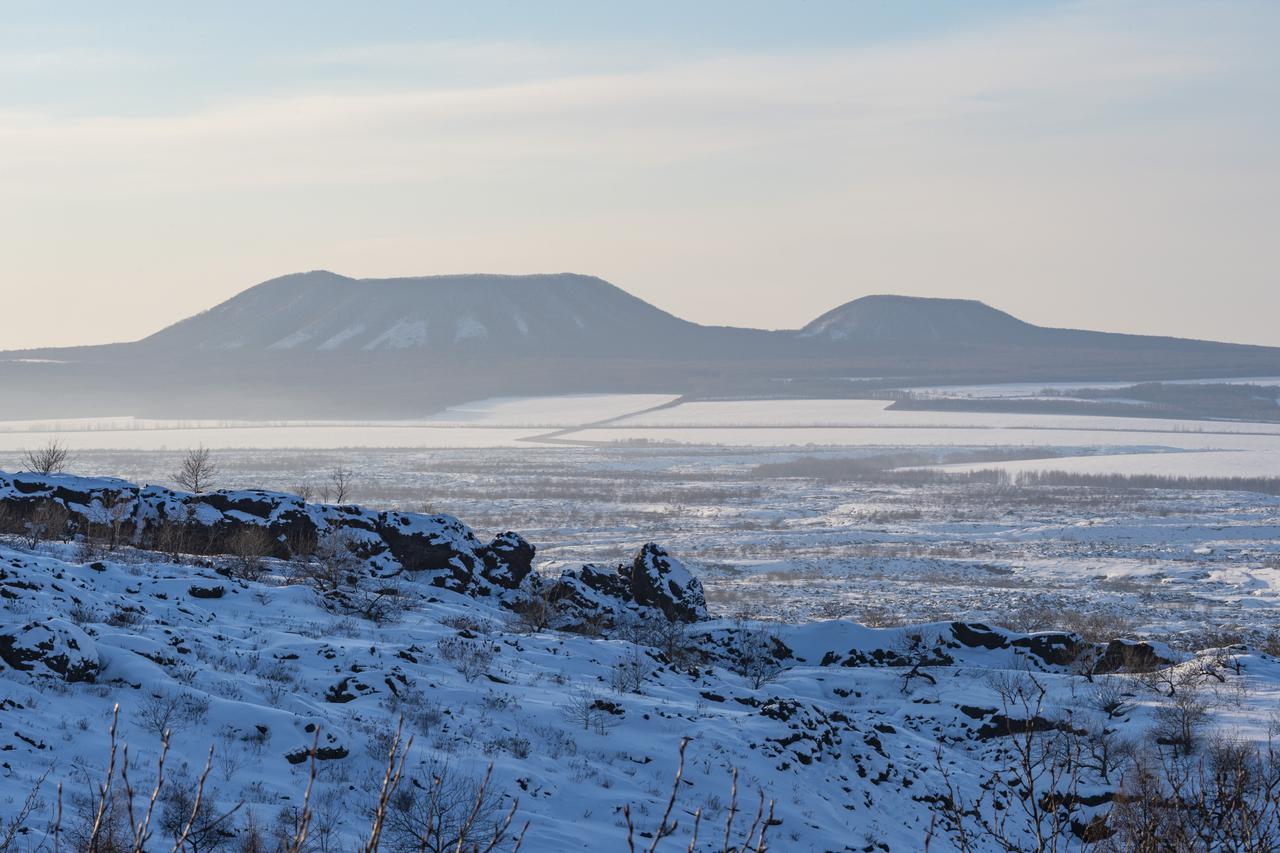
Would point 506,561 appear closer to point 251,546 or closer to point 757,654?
point 251,546

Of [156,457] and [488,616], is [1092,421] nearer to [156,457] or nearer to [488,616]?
[156,457]

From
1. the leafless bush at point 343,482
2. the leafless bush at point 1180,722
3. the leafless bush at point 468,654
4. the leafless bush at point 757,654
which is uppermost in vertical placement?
the leafless bush at point 468,654

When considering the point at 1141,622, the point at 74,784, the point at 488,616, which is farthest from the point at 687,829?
the point at 1141,622

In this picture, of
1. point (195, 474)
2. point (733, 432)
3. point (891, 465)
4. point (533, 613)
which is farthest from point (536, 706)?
point (733, 432)

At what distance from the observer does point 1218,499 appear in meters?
81.6

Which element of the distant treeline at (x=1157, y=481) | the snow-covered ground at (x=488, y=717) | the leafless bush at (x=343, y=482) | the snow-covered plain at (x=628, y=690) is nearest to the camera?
the snow-covered ground at (x=488, y=717)

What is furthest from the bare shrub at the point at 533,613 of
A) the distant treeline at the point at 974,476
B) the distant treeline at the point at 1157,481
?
the distant treeline at the point at 1157,481

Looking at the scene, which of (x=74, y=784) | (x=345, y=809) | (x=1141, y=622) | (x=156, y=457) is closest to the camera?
(x=74, y=784)

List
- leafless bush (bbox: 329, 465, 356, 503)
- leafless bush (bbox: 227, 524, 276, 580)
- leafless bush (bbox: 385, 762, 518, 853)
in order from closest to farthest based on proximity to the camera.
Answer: leafless bush (bbox: 385, 762, 518, 853), leafless bush (bbox: 227, 524, 276, 580), leafless bush (bbox: 329, 465, 356, 503)

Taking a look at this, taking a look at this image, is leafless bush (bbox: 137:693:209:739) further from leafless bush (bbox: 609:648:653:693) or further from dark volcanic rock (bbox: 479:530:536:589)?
dark volcanic rock (bbox: 479:530:536:589)

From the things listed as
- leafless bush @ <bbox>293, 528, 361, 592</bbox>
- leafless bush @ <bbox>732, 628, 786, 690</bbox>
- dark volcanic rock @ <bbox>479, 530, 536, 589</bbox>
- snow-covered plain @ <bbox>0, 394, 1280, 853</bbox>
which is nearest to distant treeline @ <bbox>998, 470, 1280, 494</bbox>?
snow-covered plain @ <bbox>0, 394, 1280, 853</bbox>

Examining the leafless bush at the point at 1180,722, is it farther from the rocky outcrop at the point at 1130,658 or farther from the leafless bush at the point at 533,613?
the leafless bush at the point at 533,613

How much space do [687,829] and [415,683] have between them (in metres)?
4.46

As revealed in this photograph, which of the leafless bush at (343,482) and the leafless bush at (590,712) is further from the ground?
the leafless bush at (590,712)
